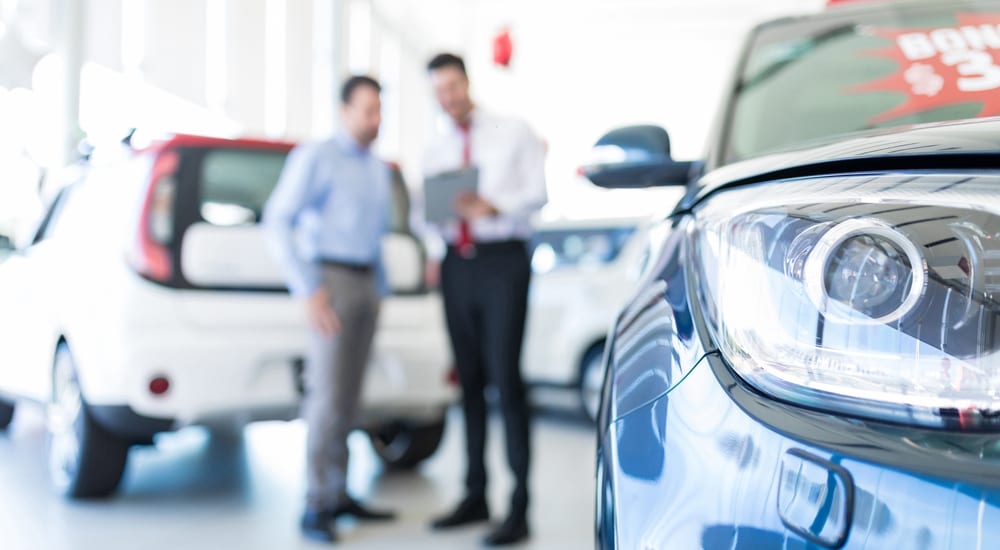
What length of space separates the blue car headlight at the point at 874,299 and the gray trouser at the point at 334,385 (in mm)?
2086

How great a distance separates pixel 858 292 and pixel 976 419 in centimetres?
14

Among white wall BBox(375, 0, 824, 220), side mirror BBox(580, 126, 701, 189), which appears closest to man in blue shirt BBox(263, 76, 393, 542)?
side mirror BBox(580, 126, 701, 189)

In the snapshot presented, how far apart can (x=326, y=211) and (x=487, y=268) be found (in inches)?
21.7

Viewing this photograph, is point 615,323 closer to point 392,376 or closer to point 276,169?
point 392,376

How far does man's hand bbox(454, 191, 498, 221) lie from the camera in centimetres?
274

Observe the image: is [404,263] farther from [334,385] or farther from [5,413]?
[5,413]

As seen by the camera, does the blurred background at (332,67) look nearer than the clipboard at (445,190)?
No

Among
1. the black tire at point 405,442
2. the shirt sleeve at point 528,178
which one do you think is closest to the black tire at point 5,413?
the black tire at point 405,442

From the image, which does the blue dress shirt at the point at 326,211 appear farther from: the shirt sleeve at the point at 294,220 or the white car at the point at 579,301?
the white car at the point at 579,301

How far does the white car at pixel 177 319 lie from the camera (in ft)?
9.33

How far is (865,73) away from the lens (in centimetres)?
172

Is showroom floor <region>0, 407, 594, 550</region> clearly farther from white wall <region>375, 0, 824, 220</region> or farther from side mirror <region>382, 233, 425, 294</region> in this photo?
white wall <region>375, 0, 824, 220</region>

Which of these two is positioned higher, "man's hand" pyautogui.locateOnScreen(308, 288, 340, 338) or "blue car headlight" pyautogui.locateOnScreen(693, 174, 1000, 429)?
"blue car headlight" pyautogui.locateOnScreen(693, 174, 1000, 429)

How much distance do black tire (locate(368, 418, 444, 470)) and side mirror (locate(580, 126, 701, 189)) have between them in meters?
2.19
